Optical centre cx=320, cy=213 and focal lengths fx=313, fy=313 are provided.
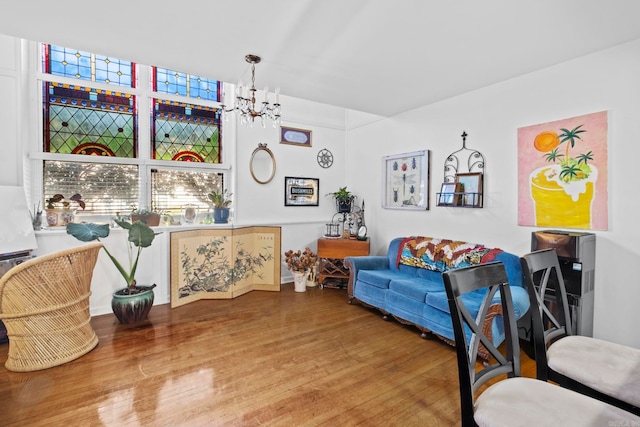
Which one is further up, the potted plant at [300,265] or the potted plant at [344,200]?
the potted plant at [344,200]

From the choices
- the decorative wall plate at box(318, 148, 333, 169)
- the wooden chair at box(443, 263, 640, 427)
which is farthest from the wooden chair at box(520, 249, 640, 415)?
the decorative wall plate at box(318, 148, 333, 169)

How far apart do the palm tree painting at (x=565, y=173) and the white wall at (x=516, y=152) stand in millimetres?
67

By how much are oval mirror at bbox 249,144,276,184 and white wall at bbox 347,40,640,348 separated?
1.56 metres

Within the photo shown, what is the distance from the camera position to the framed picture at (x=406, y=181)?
4.04 m

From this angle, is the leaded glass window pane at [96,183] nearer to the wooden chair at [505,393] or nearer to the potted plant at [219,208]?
the potted plant at [219,208]

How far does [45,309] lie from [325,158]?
13.1 feet

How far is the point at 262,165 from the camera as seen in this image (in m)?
A: 4.77

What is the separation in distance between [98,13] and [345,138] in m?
3.91

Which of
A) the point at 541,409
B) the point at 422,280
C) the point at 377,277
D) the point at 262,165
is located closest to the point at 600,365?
the point at 541,409

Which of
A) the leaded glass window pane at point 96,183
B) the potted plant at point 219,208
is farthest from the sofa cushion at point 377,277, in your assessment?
the leaded glass window pane at point 96,183

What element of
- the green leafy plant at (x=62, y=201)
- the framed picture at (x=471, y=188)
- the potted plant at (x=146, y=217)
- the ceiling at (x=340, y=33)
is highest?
the ceiling at (x=340, y=33)

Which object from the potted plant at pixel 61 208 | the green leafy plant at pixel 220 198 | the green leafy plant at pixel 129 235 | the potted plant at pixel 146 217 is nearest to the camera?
the green leafy plant at pixel 129 235

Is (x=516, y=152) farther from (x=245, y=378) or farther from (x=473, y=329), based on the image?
(x=245, y=378)

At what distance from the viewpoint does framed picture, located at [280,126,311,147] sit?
4880mm
